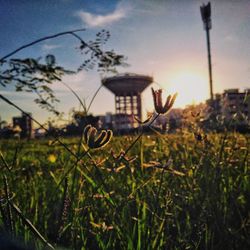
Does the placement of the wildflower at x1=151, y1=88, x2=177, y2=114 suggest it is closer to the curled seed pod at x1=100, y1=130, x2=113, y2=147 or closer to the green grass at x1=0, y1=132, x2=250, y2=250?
the curled seed pod at x1=100, y1=130, x2=113, y2=147

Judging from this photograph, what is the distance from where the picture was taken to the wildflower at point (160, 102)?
2.35 ft

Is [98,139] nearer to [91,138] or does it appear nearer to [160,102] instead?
[91,138]

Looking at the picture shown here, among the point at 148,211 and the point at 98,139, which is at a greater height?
the point at 98,139

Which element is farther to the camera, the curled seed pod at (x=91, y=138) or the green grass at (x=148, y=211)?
the green grass at (x=148, y=211)

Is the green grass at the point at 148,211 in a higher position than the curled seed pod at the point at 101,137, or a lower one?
lower

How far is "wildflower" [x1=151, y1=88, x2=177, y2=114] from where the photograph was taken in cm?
72

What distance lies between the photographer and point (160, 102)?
0.73m

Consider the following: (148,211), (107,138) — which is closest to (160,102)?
(107,138)

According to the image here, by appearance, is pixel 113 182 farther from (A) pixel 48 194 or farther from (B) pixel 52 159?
(B) pixel 52 159

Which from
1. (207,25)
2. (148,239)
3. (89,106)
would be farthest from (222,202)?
(207,25)

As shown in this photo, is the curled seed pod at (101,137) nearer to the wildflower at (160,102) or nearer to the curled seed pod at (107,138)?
the curled seed pod at (107,138)

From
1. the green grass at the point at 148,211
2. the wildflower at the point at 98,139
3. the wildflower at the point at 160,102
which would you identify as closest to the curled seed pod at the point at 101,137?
the wildflower at the point at 98,139

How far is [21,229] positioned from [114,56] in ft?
1.97

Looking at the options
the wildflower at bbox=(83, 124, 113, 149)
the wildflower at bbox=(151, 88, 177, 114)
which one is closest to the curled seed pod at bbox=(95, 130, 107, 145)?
the wildflower at bbox=(83, 124, 113, 149)
